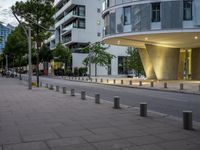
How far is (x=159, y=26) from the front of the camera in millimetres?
36531

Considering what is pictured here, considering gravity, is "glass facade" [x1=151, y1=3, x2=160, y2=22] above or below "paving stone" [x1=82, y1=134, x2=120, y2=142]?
above

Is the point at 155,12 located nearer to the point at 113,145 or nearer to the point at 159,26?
the point at 159,26

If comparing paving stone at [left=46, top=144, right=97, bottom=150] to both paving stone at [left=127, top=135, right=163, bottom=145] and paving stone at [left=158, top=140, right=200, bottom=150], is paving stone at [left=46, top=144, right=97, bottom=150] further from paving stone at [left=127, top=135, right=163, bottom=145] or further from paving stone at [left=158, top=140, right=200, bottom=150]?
paving stone at [left=158, top=140, right=200, bottom=150]

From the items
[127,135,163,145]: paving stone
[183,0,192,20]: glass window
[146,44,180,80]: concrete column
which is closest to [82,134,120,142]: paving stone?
[127,135,163,145]: paving stone

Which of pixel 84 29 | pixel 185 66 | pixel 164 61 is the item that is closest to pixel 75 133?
pixel 164 61

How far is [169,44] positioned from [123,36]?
9.12 meters

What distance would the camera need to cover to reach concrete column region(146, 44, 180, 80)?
45.3m

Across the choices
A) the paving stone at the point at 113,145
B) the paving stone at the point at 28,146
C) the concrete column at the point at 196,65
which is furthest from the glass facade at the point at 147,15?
the paving stone at the point at 28,146

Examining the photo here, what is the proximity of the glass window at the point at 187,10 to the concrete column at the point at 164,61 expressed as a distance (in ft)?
34.0

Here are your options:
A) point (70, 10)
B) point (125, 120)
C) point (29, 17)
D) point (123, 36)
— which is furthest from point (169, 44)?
point (70, 10)

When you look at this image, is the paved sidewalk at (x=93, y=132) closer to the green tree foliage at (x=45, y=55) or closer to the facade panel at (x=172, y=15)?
the facade panel at (x=172, y=15)

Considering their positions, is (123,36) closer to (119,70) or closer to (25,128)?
(25,128)

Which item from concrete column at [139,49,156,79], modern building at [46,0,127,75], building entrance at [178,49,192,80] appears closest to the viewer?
concrete column at [139,49,156,79]

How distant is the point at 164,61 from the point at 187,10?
11632 mm
